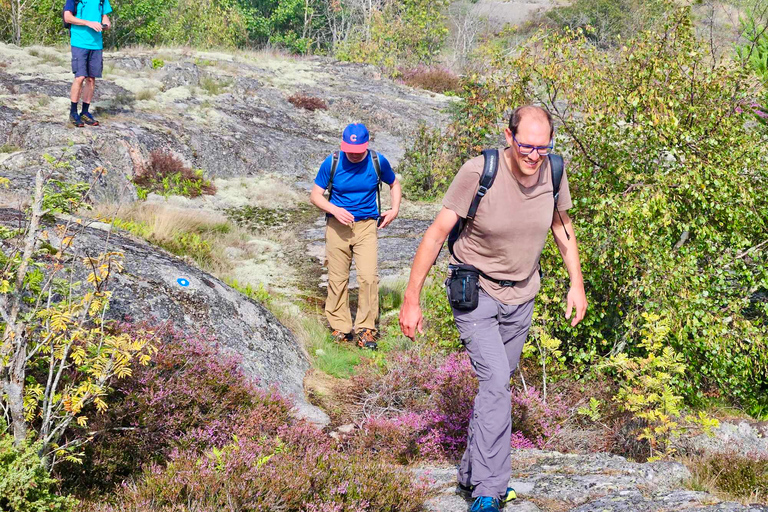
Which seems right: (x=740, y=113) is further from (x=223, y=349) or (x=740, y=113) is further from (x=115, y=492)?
(x=115, y=492)

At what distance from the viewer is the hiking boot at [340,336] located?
21.8 ft

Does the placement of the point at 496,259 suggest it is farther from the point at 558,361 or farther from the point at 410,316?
the point at 558,361

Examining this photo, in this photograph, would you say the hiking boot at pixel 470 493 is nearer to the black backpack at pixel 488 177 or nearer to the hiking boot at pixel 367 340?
the black backpack at pixel 488 177

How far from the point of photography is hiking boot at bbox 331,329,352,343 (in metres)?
6.64

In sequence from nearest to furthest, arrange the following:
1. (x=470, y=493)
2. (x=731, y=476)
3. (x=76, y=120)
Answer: (x=470, y=493)
(x=731, y=476)
(x=76, y=120)

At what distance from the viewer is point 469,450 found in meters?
3.64

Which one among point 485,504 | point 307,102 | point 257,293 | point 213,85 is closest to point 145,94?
point 213,85

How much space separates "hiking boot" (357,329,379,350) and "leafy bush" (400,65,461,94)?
16.4 meters

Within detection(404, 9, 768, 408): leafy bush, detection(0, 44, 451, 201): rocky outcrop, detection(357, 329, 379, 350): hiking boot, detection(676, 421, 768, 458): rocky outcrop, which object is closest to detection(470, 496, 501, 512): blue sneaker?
detection(676, 421, 768, 458): rocky outcrop

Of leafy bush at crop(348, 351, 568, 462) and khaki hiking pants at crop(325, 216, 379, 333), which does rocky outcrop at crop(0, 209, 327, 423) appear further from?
khaki hiking pants at crop(325, 216, 379, 333)

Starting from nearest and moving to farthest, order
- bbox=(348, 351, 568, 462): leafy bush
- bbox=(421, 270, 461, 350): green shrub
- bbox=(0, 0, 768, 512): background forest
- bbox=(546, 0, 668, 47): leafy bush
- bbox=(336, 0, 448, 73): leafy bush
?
1. bbox=(0, 0, 768, 512): background forest
2. bbox=(348, 351, 568, 462): leafy bush
3. bbox=(421, 270, 461, 350): green shrub
4. bbox=(336, 0, 448, 73): leafy bush
5. bbox=(546, 0, 668, 47): leafy bush

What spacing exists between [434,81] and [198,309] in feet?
60.8

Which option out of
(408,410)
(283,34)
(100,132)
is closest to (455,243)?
(408,410)

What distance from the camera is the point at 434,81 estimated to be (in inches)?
878
